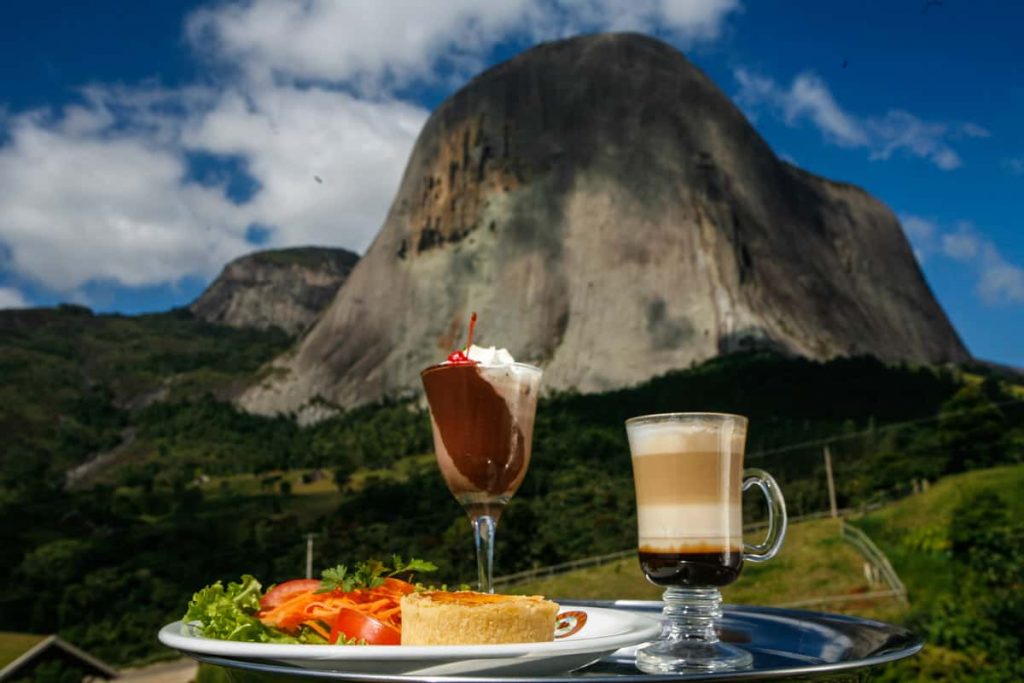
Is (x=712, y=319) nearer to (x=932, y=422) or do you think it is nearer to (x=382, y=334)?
(x=932, y=422)

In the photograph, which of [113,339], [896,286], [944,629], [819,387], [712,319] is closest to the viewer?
[944,629]

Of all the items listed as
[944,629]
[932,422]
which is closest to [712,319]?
[932,422]

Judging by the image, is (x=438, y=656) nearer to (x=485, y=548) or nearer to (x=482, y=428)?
(x=485, y=548)

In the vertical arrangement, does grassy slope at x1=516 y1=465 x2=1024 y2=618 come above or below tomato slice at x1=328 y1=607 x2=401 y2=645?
below

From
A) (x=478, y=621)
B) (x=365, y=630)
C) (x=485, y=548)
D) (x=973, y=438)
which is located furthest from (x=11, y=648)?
(x=973, y=438)

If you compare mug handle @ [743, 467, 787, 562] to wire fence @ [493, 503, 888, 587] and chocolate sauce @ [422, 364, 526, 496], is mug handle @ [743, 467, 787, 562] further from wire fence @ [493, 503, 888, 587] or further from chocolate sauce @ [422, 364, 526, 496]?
wire fence @ [493, 503, 888, 587]

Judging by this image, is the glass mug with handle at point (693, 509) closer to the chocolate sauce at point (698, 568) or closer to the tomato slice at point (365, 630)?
the chocolate sauce at point (698, 568)

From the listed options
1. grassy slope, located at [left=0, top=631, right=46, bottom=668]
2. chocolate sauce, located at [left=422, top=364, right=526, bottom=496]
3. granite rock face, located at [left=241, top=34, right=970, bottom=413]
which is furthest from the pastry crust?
granite rock face, located at [left=241, top=34, right=970, bottom=413]
